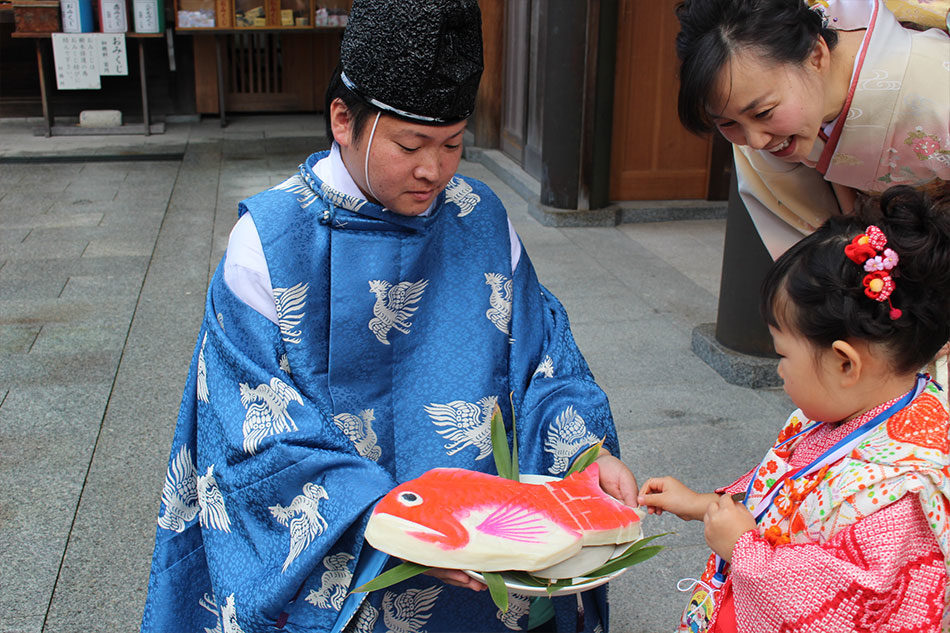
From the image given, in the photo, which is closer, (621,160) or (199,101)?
(621,160)

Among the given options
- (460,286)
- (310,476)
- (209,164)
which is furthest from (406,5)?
(209,164)

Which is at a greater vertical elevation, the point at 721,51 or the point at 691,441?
the point at 721,51

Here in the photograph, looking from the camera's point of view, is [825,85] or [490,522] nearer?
[490,522]

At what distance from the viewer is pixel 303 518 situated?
1.67m

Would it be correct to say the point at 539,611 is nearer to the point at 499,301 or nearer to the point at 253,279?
the point at 499,301

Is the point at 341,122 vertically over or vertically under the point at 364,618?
over

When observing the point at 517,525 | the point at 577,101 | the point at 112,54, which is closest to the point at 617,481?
the point at 517,525

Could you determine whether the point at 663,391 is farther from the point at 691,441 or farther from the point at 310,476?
the point at 310,476

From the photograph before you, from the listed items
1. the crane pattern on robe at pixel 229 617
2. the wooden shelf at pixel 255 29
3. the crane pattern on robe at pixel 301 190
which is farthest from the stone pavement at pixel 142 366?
the wooden shelf at pixel 255 29

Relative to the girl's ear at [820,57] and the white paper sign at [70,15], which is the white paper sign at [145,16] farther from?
the girl's ear at [820,57]

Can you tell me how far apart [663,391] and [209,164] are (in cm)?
631

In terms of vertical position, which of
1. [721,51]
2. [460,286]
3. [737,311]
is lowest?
[737,311]

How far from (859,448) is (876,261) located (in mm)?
309

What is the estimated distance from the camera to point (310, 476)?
5.48 ft
